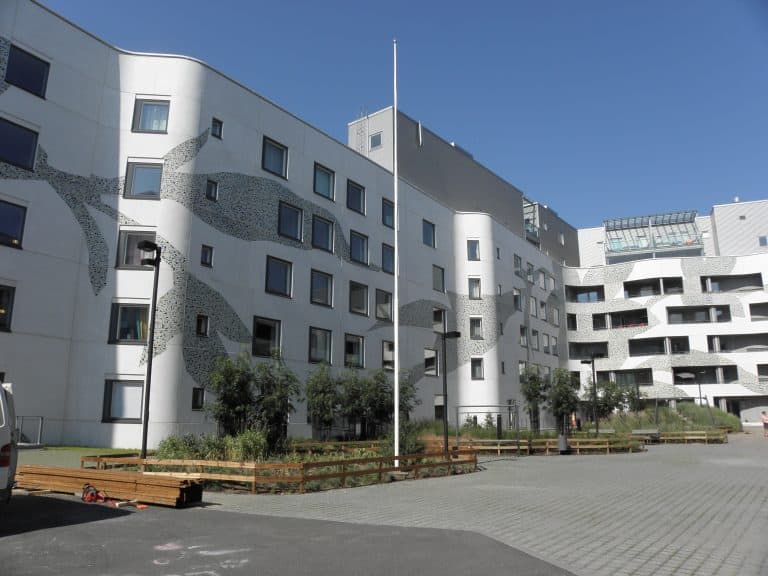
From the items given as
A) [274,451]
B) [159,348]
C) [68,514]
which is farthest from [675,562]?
[159,348]

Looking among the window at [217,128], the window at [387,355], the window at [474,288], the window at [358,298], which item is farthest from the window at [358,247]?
the window at [474,288]

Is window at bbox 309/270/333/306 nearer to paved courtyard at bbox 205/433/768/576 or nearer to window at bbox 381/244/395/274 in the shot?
window at bbox 381/244/395/274

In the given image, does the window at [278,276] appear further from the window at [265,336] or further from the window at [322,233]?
the window at [322,233]

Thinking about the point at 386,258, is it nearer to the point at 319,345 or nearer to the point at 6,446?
the point at 319,345

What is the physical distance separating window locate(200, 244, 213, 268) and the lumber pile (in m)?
14.2

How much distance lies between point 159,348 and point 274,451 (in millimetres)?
7422

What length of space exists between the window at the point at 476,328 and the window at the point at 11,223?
2923 cm

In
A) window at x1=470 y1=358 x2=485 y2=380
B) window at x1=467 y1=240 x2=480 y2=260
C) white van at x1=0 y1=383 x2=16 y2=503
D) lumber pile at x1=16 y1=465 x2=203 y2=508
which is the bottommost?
lumber pile at x1=16 y1=465 x2=203 y2=508

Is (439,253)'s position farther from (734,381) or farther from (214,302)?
(734,381)

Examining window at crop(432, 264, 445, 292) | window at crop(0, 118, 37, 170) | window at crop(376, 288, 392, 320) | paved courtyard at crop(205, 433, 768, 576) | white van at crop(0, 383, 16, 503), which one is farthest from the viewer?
window at crop(432, 264, 445, 292)

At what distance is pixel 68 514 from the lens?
400 inches

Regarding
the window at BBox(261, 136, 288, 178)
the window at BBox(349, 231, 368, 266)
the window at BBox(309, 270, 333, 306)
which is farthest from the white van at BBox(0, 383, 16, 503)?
the window at BBox(349, 231, 368, 266)

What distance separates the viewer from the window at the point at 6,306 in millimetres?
21828

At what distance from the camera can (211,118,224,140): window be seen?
2781cm
